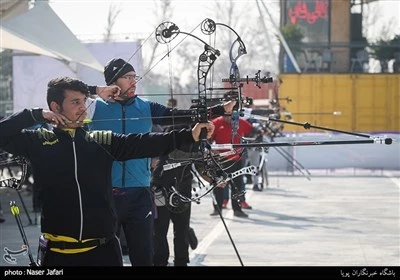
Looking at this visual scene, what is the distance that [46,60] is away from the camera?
1798cm

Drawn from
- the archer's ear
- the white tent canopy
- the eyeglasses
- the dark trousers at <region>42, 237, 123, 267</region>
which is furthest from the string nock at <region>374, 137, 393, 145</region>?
the white tent canopy

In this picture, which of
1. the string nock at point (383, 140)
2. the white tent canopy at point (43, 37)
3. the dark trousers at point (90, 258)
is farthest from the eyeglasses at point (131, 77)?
the white tent canopy at point (43, 37)

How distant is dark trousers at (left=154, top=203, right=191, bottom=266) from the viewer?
888 cm

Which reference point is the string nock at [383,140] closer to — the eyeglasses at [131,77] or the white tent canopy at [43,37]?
the eyeglasses at [131,77]

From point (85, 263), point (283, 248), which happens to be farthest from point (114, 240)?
point (283, 248)

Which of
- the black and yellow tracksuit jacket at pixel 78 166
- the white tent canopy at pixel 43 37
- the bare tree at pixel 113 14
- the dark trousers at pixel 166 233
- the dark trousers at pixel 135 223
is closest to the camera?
the black and yellow tracksuit jacket at pixel 78 166

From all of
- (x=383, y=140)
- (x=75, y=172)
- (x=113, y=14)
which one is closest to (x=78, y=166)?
(x=75, y=172)


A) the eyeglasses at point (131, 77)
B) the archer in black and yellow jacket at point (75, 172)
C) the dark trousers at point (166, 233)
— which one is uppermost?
the eyeglasses at point (131, 77)

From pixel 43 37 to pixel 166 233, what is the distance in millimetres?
6769

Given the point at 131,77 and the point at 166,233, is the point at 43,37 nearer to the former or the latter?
the point at 166,233

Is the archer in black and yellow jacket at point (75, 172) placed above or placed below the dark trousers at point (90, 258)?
above

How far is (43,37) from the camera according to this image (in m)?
14.9

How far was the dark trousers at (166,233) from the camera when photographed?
8.88 m

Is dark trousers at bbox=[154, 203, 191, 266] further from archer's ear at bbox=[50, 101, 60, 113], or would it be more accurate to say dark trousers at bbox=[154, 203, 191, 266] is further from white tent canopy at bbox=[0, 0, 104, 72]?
white tent canopy at bbox=[0, 0, 104, 72]
